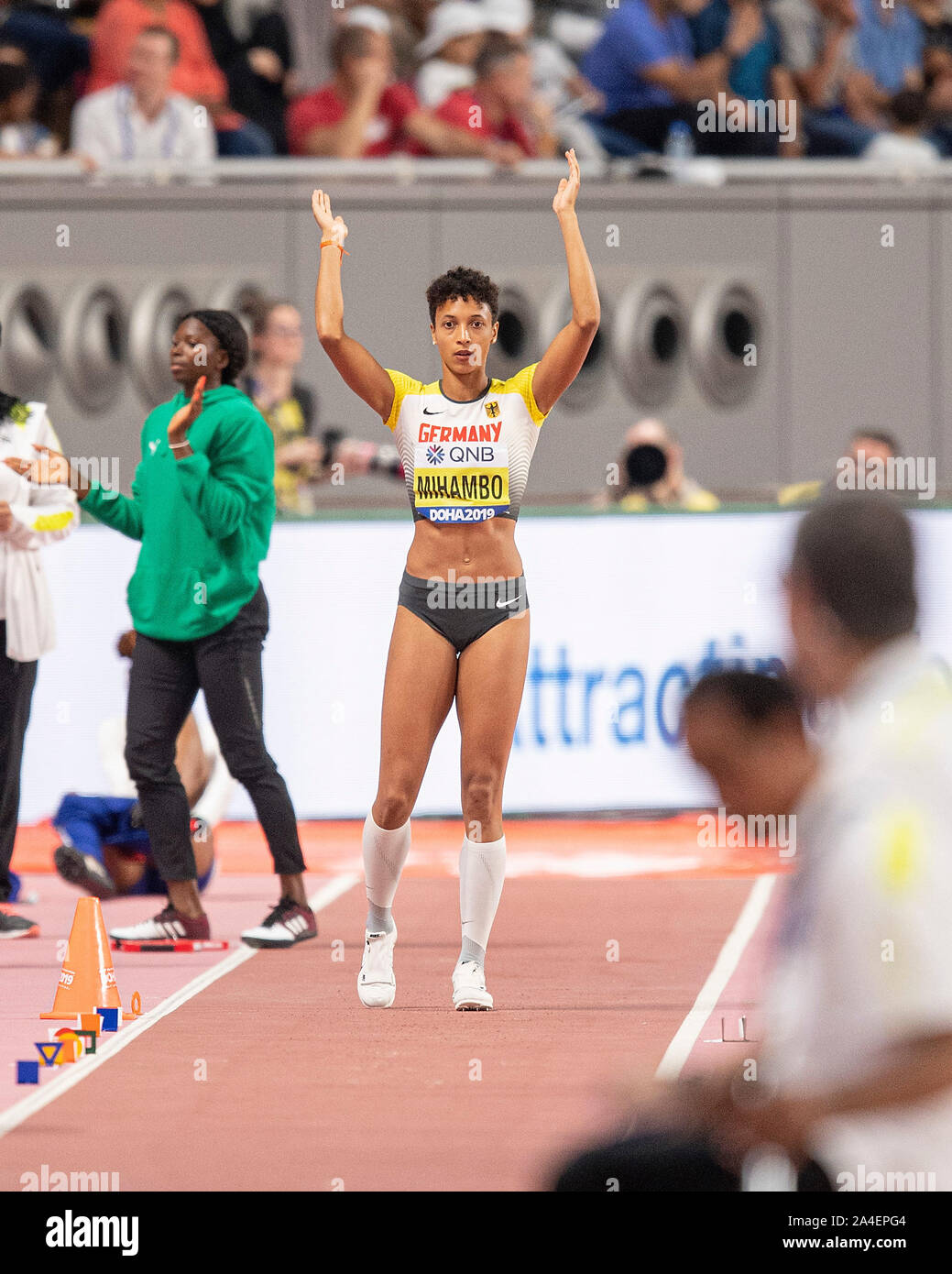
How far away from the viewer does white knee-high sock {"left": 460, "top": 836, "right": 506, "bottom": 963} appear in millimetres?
7191

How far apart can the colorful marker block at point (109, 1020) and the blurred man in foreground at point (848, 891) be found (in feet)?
13.4

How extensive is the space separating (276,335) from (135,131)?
3.55 meters

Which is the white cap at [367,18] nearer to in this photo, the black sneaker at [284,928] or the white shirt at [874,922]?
the black sneaker at [284,928]

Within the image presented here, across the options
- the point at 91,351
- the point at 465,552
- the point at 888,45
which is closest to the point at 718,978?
the point at 465,552

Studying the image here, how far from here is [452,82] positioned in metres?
15.0

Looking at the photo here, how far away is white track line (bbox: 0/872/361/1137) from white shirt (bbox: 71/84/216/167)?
22.6ft

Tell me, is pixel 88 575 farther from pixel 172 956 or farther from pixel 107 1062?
pixel 107 1062

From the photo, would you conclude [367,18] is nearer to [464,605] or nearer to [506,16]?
[506,16]

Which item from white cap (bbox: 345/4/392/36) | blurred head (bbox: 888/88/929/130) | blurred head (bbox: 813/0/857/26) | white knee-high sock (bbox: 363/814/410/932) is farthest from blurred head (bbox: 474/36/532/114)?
white knee-high sock (bbox: 363/814/410/932)

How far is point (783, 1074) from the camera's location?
298cm

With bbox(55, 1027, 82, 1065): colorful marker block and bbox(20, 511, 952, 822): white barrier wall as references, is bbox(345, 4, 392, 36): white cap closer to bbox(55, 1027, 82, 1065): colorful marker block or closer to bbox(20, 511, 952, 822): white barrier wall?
bbox(20, 511, 952, 822): white barrier wall

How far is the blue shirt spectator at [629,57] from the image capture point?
1530 cm
